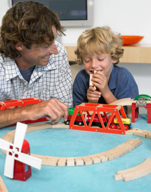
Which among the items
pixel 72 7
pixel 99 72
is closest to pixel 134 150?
pixel 99 72

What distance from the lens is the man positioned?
54.4 inches

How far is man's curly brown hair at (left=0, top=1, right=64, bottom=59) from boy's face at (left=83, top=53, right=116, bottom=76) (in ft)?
1.00

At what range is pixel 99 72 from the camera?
1.77 m

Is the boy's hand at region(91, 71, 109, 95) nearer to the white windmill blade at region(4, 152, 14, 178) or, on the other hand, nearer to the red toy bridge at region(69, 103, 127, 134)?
the red toy bridge at region(69, 103, 127, 134)

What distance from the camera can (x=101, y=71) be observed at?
184cm

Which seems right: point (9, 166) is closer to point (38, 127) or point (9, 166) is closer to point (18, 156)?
point (18, 156)

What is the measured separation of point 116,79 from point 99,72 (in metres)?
0.21

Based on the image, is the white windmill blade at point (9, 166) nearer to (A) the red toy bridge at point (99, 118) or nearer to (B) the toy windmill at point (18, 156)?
(B) the toy windmill at point (18, 156)

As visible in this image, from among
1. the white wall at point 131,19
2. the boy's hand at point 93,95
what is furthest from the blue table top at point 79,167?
the white wall at point 131,19

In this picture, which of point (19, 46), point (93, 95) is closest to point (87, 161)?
point (93, 95)

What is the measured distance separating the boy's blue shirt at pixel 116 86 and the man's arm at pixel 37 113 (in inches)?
24.1

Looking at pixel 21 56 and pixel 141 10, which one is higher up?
pixel 141 10

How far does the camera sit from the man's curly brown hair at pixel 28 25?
5.38 feet

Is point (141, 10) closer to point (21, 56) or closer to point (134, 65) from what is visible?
point (134, 65)
